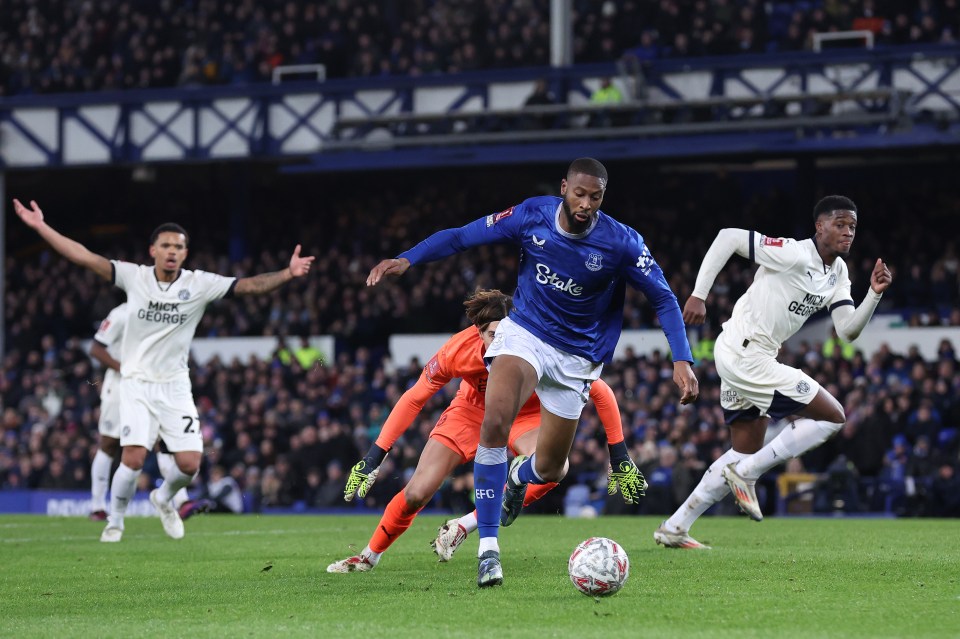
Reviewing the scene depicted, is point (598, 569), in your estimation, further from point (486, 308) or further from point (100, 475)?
point (100, 475)

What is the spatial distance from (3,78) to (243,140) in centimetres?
722

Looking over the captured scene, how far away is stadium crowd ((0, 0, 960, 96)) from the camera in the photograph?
1094 inches

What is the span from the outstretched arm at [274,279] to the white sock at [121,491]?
2.21 meters

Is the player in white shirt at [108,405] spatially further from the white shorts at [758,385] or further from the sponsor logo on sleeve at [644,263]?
the sponsor logo on sleeve at [644,263]

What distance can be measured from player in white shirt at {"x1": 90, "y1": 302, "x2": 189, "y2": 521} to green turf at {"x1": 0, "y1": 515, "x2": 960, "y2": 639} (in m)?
2.99

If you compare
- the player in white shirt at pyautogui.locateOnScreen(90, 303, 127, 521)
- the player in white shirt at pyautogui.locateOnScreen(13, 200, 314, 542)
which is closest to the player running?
the player in white shirt at pyautogui.locateOnScreen(13, 200, 314, 542)

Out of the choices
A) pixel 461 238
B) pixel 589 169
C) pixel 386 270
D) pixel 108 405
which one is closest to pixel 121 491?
pixel 108 405

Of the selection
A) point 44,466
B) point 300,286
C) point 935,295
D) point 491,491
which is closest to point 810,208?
point 935,295

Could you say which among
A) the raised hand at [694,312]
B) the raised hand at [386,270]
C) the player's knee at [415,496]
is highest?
the raised hand at [386,270]

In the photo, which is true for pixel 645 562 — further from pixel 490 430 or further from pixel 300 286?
pixel 300 286

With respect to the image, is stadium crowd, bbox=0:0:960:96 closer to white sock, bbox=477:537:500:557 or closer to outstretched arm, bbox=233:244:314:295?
outstretched arm, bbox=233:244:314:295

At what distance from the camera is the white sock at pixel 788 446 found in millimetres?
10977

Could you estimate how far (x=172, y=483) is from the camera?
13.5 metres

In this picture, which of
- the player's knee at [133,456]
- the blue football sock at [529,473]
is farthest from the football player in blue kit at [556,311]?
the player's knee at [133,456]
